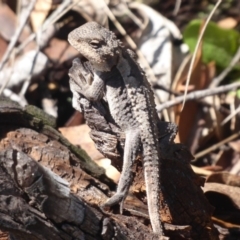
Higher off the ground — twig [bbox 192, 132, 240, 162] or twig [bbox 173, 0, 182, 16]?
twig [bbox 173, 0, 182, 16]

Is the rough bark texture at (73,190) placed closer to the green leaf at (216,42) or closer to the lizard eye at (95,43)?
the lizard eye at (95,43)

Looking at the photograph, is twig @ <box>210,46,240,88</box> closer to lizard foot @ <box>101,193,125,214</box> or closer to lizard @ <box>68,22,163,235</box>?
lizard @ <box>68,22,163,235</box>

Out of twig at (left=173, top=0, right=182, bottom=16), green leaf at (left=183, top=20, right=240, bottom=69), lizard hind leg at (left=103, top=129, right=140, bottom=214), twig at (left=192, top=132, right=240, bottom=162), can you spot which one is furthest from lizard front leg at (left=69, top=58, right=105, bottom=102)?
twig at (left=173, top=0, right=182, bottom=16)

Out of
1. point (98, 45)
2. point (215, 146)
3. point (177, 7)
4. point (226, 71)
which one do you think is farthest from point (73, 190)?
point (177, 7)

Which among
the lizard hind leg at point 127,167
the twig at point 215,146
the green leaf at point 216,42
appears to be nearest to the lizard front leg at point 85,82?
the lizard hind leg at point 127,167

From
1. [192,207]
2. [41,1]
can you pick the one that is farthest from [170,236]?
[41,1]

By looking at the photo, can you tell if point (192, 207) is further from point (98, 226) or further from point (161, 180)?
point (98, 226)
